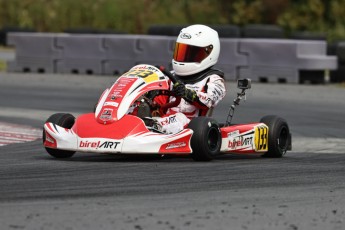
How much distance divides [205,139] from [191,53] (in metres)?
1.22

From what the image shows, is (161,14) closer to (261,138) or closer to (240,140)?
(261,138)

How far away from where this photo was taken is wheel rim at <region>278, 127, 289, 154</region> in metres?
9.87

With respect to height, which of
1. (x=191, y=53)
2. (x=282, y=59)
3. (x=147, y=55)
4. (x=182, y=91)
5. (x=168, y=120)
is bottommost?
(x=147, y=55)

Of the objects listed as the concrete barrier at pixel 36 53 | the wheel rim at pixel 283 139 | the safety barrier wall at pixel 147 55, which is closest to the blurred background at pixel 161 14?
the concrete barrier at pixel 36 53

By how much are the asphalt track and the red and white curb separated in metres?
0.27

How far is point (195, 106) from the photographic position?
9648 mm

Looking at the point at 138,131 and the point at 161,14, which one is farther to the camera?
the point at 161,14

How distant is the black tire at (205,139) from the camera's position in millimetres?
8859

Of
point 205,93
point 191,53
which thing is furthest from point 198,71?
point 205,93

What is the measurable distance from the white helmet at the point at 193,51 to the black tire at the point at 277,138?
74 cm

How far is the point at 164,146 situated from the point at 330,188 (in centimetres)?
179

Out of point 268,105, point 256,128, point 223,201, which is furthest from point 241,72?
point 223,201

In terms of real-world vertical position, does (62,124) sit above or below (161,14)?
above

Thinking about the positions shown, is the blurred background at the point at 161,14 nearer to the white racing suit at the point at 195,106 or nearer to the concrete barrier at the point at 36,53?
the concrete barrier at the point at 36,53
